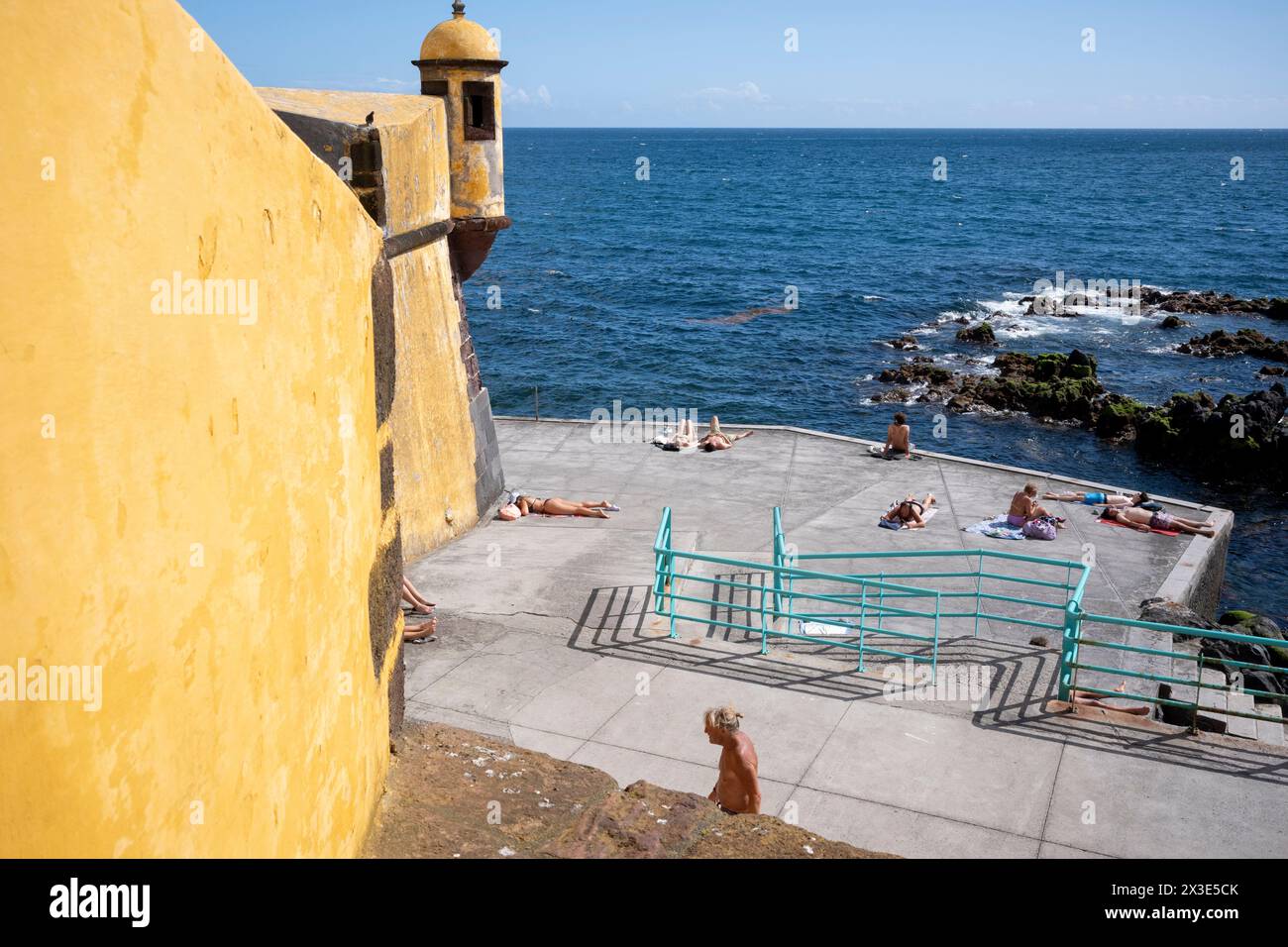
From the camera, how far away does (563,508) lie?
1634 centimetres

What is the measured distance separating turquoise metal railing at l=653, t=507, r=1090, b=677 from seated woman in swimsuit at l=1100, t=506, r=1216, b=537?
219 cm

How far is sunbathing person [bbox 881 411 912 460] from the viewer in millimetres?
19188

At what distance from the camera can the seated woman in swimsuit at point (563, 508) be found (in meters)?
16.3

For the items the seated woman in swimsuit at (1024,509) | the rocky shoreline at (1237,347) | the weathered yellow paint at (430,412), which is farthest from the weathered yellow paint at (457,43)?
the rocky shoreline at (1237,347)

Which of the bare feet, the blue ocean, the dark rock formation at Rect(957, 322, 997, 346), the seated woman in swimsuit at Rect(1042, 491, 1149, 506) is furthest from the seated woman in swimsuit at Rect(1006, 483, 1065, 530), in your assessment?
the dark rock formation at Rect(957, 322, 997, 346)

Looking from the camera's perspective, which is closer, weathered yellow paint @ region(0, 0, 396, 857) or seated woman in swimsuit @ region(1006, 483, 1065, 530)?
weathered yellow paint @ region(0, 0, 396, 857)

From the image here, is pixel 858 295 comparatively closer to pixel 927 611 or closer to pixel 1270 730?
pixel 927 611

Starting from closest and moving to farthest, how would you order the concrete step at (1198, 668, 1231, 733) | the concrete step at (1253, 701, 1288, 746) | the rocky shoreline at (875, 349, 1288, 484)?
the concrete step at (1253, 701, 1288, 746), the concrete step at (1198, 668, 1231, 733), the rocky shoreline at (875, 349, 1288, 484)

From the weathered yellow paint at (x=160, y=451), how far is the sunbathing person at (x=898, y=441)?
16.4 metres

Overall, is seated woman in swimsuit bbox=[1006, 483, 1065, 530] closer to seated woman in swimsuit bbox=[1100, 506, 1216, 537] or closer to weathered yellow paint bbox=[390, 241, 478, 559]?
seated woman in swimsuit bbox=[1100, 506, 1216, 537]

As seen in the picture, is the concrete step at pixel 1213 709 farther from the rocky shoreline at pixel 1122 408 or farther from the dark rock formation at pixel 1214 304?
the dark rock formation at pixel 1214 304

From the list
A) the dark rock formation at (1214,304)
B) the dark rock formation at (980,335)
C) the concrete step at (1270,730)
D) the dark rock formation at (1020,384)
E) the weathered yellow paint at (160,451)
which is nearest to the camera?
the weathered yellow paint at (160,451)

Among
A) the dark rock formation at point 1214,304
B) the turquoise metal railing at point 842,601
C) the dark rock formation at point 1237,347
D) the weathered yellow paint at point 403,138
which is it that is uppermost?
the weathered yellow paint at point 403,138
